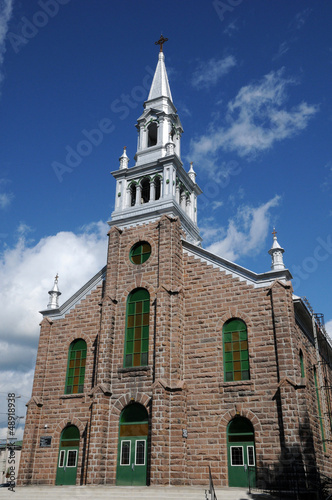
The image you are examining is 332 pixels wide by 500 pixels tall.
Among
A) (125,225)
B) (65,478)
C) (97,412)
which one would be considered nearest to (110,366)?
(97,412)

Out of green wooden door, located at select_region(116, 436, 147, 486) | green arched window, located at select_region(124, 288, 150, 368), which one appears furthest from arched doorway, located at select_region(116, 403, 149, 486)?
green arched window, located at select_region(124, 288, 150, 368)

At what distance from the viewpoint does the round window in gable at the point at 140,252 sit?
2705cm

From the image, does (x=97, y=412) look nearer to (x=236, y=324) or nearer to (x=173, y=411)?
(x=173, y=411)

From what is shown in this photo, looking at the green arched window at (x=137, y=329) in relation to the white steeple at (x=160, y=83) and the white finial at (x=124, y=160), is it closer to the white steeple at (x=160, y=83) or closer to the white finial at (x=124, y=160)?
the white finial at (x=124, y=160)

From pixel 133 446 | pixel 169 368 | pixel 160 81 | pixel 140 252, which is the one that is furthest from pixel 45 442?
pixel 160 81

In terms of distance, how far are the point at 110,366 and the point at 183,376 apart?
404 centimetres

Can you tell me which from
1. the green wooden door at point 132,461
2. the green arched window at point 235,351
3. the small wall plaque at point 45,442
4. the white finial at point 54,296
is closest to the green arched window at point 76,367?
the small wall plaque at point 45,442

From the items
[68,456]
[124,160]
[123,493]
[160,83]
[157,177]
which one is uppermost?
[160,83]

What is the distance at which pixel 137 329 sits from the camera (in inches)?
997

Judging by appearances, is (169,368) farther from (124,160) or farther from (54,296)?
(124,160)

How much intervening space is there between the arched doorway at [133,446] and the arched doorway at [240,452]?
411 cm

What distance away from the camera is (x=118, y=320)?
85.3 ft

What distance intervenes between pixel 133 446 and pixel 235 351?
22.5ft

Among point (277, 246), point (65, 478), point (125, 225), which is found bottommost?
point (65, 478)
